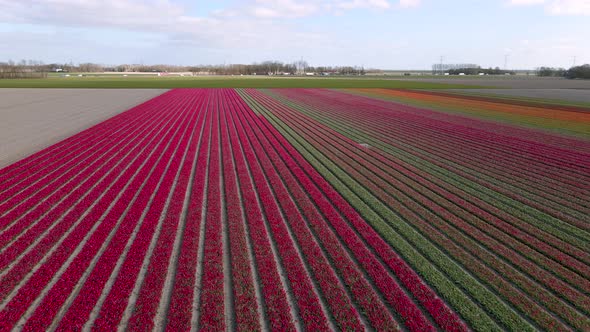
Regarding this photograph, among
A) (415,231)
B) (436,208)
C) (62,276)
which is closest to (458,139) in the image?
(436,208)

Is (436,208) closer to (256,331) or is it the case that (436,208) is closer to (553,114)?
(256,331)

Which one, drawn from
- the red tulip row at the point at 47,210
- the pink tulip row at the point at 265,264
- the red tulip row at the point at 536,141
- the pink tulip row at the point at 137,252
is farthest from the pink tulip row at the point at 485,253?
the red tulip row at the point at 47,210

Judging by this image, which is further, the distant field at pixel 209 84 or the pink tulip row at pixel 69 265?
the distant field at pixel 209 84

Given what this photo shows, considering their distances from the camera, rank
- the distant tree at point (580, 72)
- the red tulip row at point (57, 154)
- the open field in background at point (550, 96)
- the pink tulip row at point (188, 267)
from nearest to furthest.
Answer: the pink tulip row at point (188, 267)
the red tulip row at point (57, 154)
the open field in background at point (550, 96)
the distant tree at point (580, 72)

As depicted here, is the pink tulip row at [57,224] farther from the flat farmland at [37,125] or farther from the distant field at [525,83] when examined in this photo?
the distant field at [525,83]

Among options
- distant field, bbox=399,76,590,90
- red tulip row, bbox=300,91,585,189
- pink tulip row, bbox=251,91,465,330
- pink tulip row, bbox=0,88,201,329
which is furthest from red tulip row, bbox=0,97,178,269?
distant field, bbox=399,76,590,90

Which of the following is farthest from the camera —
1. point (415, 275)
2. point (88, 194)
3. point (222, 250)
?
point (88, 194)

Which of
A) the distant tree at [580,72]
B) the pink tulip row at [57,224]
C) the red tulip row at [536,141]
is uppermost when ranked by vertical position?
the distant tree at [580,72]

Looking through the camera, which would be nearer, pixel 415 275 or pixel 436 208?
pixel 415 275
